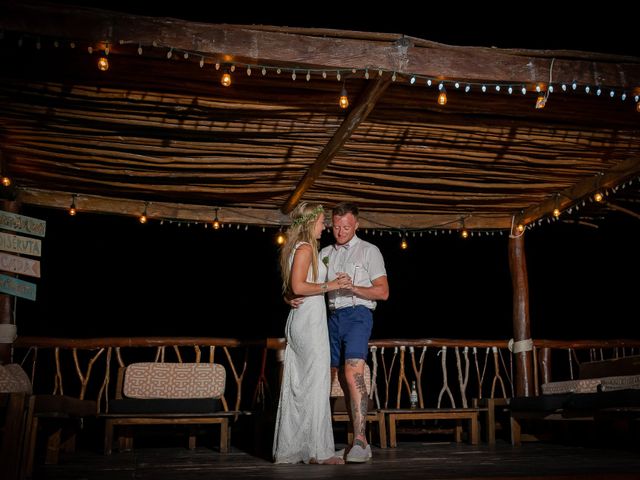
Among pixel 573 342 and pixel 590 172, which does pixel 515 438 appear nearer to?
pixel 573 342

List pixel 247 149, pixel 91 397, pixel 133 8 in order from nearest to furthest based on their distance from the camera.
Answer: pixel 247 149, pixel 133 8, pixel 91 397

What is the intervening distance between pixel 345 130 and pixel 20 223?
289cm

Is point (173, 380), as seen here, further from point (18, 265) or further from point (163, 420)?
point (18, 265)

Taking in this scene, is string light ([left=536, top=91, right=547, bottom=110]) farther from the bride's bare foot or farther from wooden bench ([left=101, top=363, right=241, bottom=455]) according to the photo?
wooden bench ([left=101, top=363, right=241, bottom=455])

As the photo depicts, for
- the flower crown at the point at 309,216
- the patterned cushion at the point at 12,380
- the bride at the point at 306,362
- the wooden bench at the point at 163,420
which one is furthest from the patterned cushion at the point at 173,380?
the flower crown at the point at 309,216

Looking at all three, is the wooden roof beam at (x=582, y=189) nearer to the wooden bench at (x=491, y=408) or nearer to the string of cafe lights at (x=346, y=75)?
the string of cafe lights at (x=346, y=75)

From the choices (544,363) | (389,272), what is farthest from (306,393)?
(389,272)

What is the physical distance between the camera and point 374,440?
7.55 meters

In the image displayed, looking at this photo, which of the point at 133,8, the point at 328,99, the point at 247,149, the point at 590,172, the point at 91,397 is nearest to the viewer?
the point at 328,99

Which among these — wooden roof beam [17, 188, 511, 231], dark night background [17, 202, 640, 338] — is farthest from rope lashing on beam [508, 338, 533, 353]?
dark night background [17, 202, 640, 338]

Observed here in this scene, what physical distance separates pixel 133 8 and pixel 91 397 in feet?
20.8

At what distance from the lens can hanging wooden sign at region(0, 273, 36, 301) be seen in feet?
18.2

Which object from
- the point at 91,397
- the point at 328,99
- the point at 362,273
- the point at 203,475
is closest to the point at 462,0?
the point at 328,99

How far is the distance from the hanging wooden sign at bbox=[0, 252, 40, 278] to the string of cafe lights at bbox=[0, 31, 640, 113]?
2222 mm
